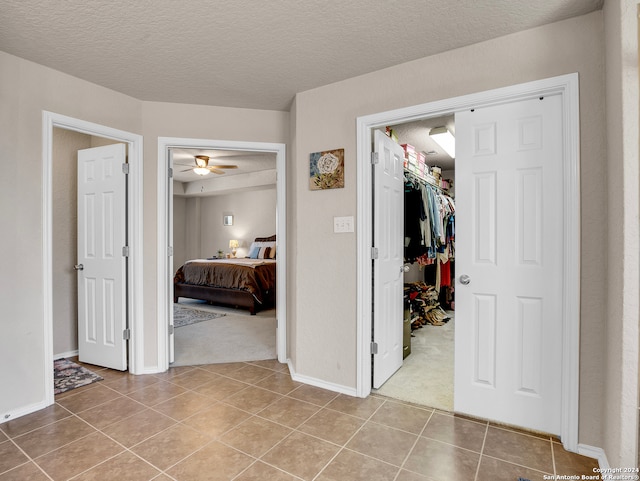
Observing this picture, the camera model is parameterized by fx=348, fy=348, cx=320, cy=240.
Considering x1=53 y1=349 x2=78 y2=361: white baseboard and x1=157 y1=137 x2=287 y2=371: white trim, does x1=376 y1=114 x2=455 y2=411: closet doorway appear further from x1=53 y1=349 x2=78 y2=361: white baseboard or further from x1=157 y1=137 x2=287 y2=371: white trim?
x1=53 y1=349 x2=78 y2=361: white baseboard

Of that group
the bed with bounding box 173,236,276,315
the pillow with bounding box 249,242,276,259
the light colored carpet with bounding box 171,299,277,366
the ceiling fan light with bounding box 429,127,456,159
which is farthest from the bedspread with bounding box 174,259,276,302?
the ceiling fan light with bounding box 429,127,456,159

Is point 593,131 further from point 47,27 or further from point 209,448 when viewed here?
point 47,27

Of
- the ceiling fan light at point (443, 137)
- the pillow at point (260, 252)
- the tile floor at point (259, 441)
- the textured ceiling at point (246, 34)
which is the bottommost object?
the tile floor at point (259, 441)

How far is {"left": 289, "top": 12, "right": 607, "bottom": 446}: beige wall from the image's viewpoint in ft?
6.06

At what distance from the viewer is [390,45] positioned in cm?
219

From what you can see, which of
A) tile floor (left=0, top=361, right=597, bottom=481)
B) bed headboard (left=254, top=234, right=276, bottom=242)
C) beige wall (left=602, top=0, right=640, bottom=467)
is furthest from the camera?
bed headboard (left=254, top=234, right=276, bottom=242)

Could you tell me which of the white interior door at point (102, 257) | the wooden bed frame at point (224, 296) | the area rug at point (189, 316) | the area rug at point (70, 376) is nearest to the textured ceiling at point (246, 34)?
the white interior door at point (102, 257)

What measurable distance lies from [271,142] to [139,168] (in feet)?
3.89

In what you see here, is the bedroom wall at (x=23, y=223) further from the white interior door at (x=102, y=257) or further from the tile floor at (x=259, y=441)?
the white interior door at (x=102, y=257)

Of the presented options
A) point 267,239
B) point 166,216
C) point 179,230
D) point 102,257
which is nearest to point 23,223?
point 102,257

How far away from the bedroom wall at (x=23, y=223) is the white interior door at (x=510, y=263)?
2.88 meters

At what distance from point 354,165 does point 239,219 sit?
21.7 ft

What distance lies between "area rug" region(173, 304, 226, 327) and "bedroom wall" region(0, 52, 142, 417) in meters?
2.48

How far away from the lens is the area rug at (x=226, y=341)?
3.50m
